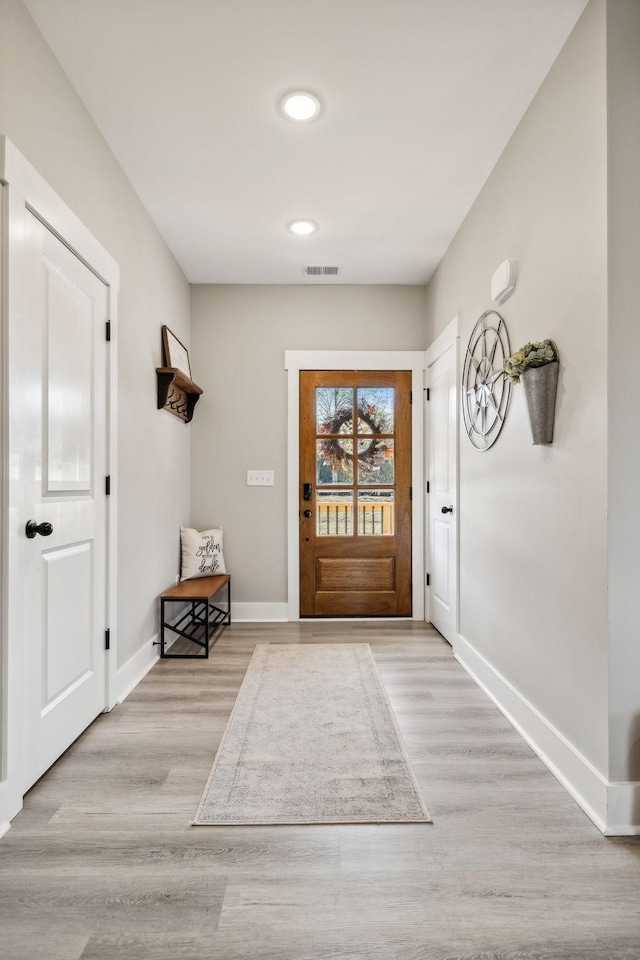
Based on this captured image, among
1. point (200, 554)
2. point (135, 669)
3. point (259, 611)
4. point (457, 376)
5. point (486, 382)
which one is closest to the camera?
point (486, 382)

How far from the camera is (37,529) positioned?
178 centimetres

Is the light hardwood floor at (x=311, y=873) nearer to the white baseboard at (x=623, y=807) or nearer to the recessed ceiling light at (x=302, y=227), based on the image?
the white baseboard at (x=623, y=807)

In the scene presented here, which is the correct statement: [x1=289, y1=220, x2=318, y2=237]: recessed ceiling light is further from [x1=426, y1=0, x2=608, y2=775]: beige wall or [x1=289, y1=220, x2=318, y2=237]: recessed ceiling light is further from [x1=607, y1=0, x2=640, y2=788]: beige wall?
[x1=607, y1=0, x2=640, y2=788]: beige wall

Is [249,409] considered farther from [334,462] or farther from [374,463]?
[374,463]

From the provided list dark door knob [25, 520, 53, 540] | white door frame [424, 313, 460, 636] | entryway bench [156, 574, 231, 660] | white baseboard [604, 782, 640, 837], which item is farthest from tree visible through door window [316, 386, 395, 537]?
white baseboard [604, 782, 640, 837]

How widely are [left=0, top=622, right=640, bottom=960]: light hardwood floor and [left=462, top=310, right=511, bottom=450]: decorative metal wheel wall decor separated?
57.4 inches

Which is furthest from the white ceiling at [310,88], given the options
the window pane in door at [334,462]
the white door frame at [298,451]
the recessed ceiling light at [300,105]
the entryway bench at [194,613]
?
the entryway bench at [194,613]

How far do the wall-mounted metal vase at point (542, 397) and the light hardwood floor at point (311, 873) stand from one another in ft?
4.10

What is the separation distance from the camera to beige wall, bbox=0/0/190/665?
1.78m

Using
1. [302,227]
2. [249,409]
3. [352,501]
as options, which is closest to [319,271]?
[302,227]

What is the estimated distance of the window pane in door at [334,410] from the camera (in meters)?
4.18

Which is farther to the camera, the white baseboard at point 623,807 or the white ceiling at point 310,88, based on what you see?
the white ceiling at point 310,88

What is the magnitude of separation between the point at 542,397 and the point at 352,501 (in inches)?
91.8

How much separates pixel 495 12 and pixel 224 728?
2862 mm
